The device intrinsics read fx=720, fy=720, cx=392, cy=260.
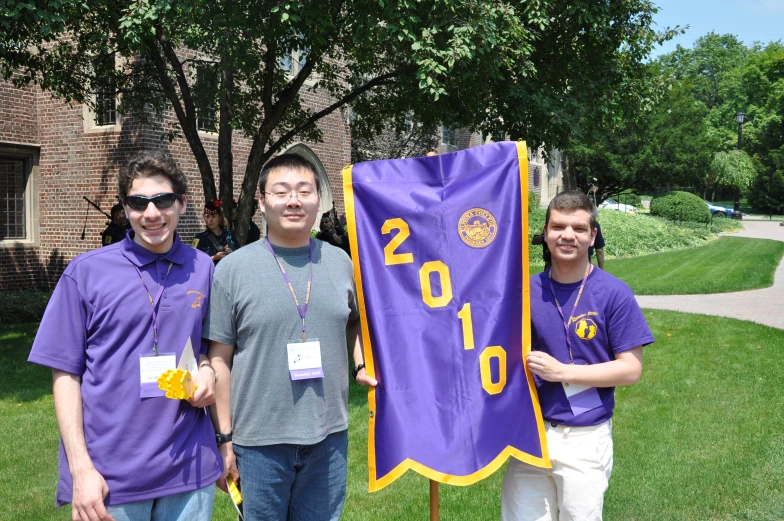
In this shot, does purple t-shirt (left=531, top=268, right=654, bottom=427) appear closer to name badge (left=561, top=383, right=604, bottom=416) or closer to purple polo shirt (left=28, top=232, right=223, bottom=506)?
name badge (left=561, top=383, right=604, bottom=416)

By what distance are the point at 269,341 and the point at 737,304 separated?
13.9m

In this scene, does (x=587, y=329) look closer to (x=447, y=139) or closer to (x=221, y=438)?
(x=221, y=438)

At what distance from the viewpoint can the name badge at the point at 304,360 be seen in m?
2.77

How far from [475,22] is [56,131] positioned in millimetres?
12720

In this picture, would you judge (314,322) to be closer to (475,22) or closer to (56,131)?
(475,22)

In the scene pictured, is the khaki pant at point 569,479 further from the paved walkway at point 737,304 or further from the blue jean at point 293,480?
the paved walkway at point 737,304

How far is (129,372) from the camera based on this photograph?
2.51 m

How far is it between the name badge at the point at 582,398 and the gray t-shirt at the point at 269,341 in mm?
1015

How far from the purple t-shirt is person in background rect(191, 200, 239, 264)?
5962 millimetres

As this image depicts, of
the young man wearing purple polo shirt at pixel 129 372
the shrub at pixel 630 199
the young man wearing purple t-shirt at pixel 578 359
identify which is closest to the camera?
the young man wearing purple polo shirt at pixel 129 372

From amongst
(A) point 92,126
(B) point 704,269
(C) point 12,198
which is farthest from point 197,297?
(B) point 704,269

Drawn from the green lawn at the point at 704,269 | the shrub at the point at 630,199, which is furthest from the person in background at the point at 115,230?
the shrub at the point at 630,199

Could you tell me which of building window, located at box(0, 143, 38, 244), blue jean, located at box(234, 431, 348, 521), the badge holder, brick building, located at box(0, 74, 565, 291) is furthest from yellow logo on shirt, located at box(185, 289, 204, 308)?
building window, located at box(0, 143, 38, 244)

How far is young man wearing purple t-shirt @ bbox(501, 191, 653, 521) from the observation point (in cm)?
304
